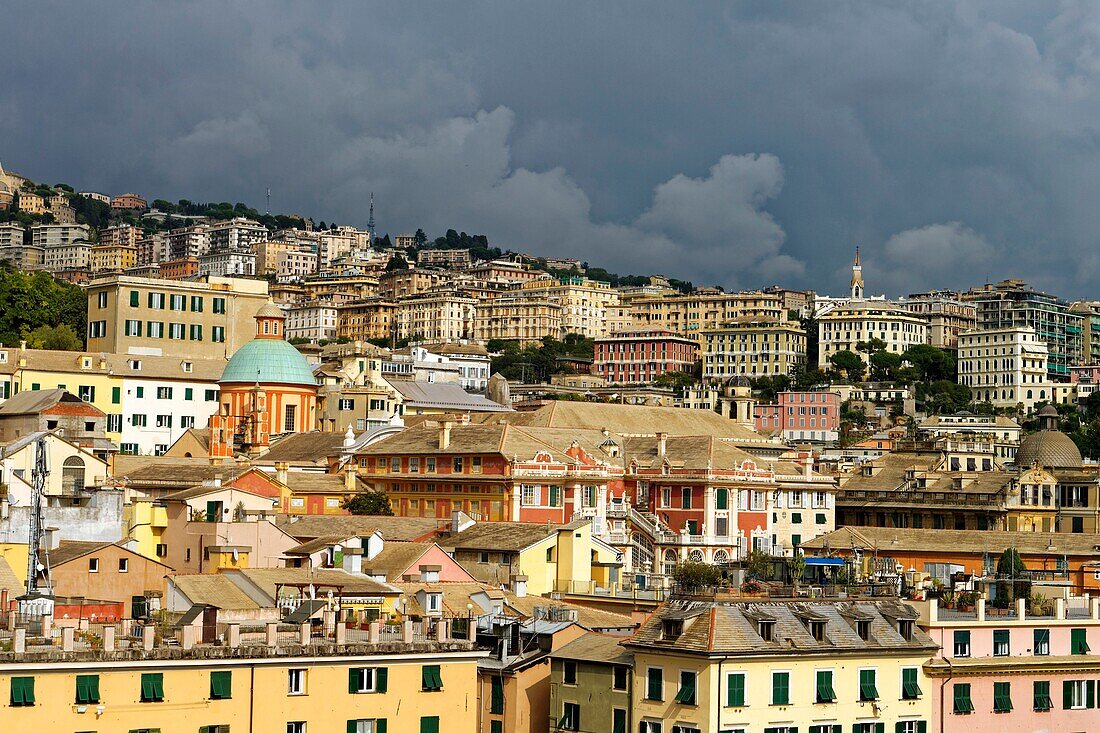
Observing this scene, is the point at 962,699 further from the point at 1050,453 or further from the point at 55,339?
the point at 55,339

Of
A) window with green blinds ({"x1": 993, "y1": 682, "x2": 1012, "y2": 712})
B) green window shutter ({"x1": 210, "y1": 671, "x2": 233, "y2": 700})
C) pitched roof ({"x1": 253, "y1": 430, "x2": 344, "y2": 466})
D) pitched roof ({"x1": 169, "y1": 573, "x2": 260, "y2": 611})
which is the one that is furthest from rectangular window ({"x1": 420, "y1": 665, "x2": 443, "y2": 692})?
pitched roof ({"x1": 253, "y1": 430, "x2": 344, "y2": 466})

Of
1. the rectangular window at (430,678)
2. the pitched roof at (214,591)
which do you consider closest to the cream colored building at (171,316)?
the pitched roof at (214,591)

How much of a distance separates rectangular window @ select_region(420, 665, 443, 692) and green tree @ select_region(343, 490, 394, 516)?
39.3 metres

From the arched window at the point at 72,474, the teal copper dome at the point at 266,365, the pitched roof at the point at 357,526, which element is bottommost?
the pitched roof at the point at 357,526

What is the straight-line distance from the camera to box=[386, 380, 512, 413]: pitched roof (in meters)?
118

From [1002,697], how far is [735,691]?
319 inches

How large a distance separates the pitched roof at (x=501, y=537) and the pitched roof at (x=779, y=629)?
71.5ft

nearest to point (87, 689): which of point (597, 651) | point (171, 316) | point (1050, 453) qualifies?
point (597, 651)

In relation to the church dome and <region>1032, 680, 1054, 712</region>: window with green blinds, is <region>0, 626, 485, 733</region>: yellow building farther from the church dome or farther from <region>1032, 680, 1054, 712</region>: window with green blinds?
the church dome

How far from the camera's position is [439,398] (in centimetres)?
12188

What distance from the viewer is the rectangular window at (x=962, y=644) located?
146ft

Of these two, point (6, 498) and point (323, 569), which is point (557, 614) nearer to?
point (323, 569)

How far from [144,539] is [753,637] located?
2934cm

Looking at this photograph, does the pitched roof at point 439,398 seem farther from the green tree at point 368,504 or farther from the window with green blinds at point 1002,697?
the window with green blinds at point 1002,697
